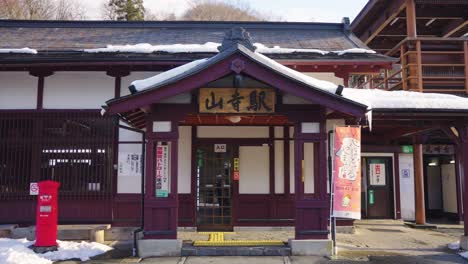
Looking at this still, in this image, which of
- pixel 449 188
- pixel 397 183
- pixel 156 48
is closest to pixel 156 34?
pixel 156 48

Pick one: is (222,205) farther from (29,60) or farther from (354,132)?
(29,60)

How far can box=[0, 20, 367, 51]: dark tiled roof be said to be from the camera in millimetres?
12766

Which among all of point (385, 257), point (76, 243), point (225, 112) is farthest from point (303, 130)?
point (76, 243)

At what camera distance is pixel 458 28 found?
55.7 feet

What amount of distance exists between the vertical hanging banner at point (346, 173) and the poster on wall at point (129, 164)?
5.10 metres

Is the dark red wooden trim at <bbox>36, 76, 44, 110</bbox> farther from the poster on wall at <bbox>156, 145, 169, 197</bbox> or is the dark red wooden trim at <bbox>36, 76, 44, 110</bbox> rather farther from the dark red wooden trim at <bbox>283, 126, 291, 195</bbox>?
the dark red wooden trim at <bbox>283, 126, 291, 195</bbox>

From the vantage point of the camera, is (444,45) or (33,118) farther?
(444,45)

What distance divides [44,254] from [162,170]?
2.86 m

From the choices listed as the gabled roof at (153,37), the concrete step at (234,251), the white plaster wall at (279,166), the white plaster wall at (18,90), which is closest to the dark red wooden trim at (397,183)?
the gabled roof at (153,37)

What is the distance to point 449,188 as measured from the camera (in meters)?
16.0

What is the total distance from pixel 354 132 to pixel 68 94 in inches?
288

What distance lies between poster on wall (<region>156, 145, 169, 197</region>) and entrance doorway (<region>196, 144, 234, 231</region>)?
87.8 inches

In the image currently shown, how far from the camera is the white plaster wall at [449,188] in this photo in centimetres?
1559

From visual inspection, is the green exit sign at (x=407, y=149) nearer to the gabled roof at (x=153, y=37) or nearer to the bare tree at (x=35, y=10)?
the gabled roof at (x=153, y=37)
